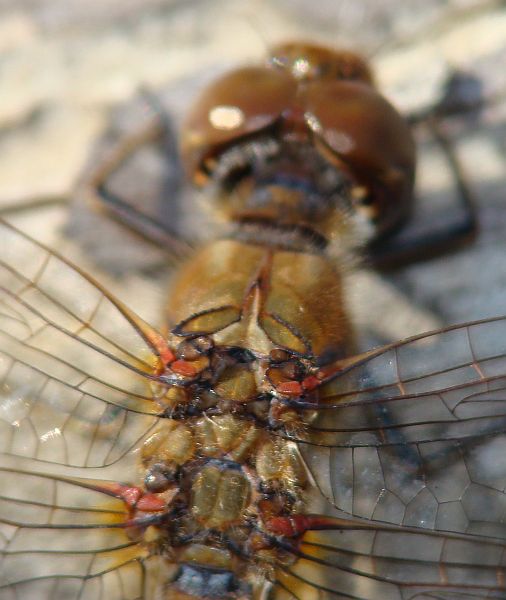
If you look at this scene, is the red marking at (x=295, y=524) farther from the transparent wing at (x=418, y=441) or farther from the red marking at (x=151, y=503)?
the red marking at (x=151, y=503)

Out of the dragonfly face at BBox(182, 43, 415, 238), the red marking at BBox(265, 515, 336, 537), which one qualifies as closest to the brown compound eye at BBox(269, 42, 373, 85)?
the dragonfly face at BBox(182, 43, 415, 238)

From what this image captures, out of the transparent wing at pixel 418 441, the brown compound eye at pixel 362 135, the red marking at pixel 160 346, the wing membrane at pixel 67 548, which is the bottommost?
the wing membrane at pixel 67 548

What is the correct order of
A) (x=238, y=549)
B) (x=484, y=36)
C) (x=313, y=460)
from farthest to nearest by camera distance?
(x=484, y=36) < (x=313, y=460) < (x=238, y=549)

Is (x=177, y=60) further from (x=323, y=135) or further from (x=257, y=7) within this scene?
(x=323, y=135)

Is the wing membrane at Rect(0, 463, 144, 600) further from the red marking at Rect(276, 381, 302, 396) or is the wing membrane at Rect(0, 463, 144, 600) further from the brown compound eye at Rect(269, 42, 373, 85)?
the brown compound eye at Rect(269, 42, 373, 85)

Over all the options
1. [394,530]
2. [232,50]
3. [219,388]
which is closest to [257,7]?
[232,50]

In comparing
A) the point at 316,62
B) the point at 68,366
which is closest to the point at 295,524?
the point at 68,366

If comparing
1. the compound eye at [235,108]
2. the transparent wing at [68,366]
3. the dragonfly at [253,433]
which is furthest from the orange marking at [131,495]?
the compound eye at [235,108]
